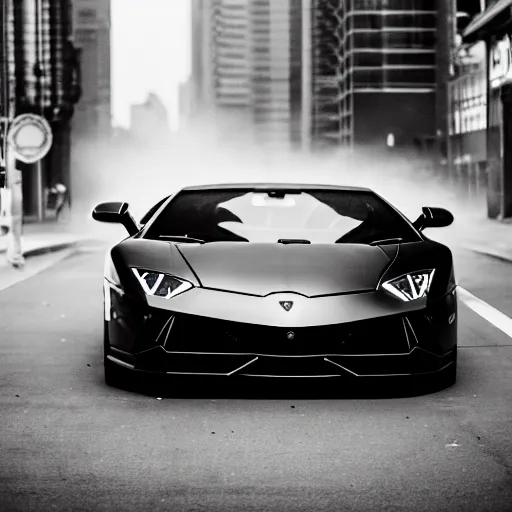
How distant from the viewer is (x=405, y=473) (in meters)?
4.90

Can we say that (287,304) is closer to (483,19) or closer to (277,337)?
(277,337)

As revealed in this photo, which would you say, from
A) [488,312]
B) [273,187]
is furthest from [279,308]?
[488,312]

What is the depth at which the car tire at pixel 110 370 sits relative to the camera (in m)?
6.63

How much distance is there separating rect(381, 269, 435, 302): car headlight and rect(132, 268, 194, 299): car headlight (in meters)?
1.10

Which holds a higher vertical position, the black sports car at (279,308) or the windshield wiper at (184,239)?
the windshield wiper at (184,239)

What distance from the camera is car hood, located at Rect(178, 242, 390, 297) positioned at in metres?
6.14

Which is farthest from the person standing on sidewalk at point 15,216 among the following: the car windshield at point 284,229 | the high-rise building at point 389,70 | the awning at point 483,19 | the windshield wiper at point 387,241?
the high-rise building at point 389,70

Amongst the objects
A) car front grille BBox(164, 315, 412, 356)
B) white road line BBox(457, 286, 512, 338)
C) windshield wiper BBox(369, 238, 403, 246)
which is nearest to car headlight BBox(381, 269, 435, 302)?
car front grille BBox(164, 315, 412, 356)

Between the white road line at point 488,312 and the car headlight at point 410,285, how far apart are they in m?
3.49

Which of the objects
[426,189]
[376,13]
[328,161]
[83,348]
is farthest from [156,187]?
[83,348]

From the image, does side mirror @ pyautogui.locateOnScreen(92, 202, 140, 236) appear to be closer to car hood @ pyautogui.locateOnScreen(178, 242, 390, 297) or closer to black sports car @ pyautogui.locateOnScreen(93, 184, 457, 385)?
black sports car @ pyautogui.locateOnScreen(93, 184, 457, 385)

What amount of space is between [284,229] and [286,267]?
174 centimetres

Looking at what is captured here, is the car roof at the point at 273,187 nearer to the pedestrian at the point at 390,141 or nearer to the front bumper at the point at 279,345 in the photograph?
the front bumper at the point at 279,345

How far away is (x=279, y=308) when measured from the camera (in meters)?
6.03
